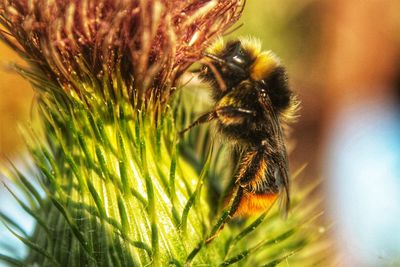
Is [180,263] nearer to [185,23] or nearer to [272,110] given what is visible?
[272,110]

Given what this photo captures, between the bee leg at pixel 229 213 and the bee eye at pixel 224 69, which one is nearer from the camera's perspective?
the bee leg at pixel 229 213

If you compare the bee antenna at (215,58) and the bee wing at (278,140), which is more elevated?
the bee antenna at (215,58)

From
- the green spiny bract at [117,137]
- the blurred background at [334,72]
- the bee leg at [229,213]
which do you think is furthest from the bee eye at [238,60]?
the blurred background at [334,72]

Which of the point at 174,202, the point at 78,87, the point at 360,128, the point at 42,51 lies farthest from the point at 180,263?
the point at 360,128

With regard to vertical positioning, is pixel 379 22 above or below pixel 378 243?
above

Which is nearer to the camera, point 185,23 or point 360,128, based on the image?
point 185,23

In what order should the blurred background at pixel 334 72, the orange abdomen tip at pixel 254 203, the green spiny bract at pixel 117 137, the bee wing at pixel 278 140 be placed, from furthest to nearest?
the blurred background at pixel 334 72
the orange abdomen tip at pixel 254 203
the bee wing at pixel 278 140
the green spiny bract at pixel 117 137

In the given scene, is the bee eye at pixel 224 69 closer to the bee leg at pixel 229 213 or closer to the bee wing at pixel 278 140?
the bee wing at pixel 278 140

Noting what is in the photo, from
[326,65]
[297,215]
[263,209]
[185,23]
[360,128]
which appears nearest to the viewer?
[185,23]

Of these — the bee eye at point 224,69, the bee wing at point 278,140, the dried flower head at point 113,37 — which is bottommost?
the bee wing at point 278,140
